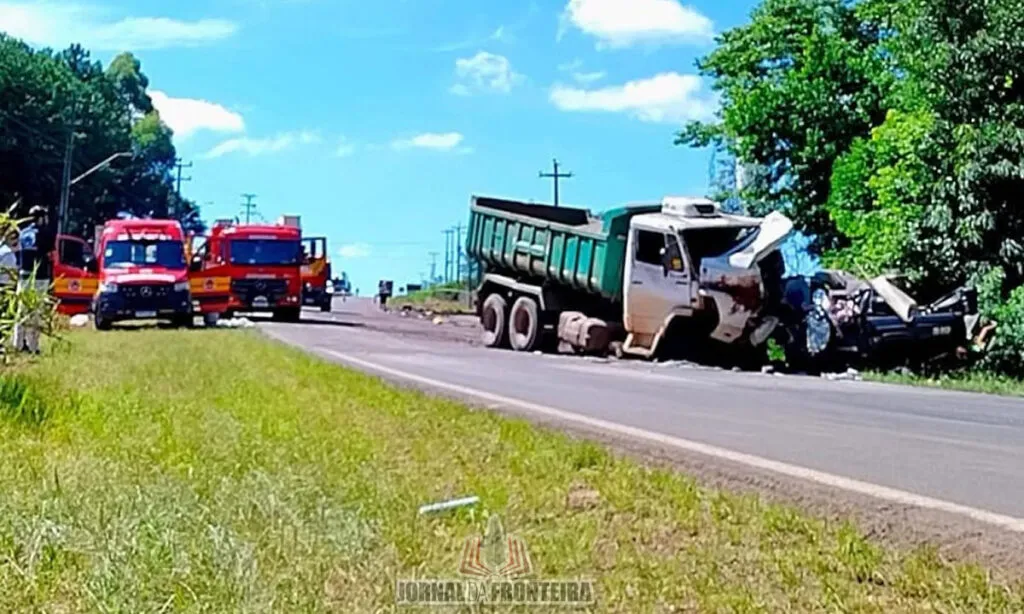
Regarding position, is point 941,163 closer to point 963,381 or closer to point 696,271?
point 963,381

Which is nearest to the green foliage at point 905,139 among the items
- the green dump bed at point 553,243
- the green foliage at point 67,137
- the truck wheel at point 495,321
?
the green dump bed at point 553,243

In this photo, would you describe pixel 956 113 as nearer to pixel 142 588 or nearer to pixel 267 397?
pixel 267 397

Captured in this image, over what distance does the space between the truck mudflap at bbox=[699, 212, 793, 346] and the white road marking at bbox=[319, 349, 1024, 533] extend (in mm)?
8881

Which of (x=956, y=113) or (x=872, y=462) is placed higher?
(x=956, y=113)

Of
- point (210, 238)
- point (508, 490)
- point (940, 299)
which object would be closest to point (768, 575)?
point (508, 490)

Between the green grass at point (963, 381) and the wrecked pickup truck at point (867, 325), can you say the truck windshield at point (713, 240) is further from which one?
the green grass at point (963, 381)

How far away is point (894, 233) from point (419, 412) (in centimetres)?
1604

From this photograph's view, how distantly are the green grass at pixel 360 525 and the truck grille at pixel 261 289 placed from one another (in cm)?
2576

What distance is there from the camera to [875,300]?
65.1ft

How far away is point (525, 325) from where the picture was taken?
932 inches

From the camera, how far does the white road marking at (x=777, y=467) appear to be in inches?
211

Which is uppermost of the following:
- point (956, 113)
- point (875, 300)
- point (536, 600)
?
point (956, 113)

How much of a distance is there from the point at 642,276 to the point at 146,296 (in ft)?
41.1

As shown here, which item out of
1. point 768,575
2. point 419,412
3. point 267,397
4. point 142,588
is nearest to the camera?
point 142,588
